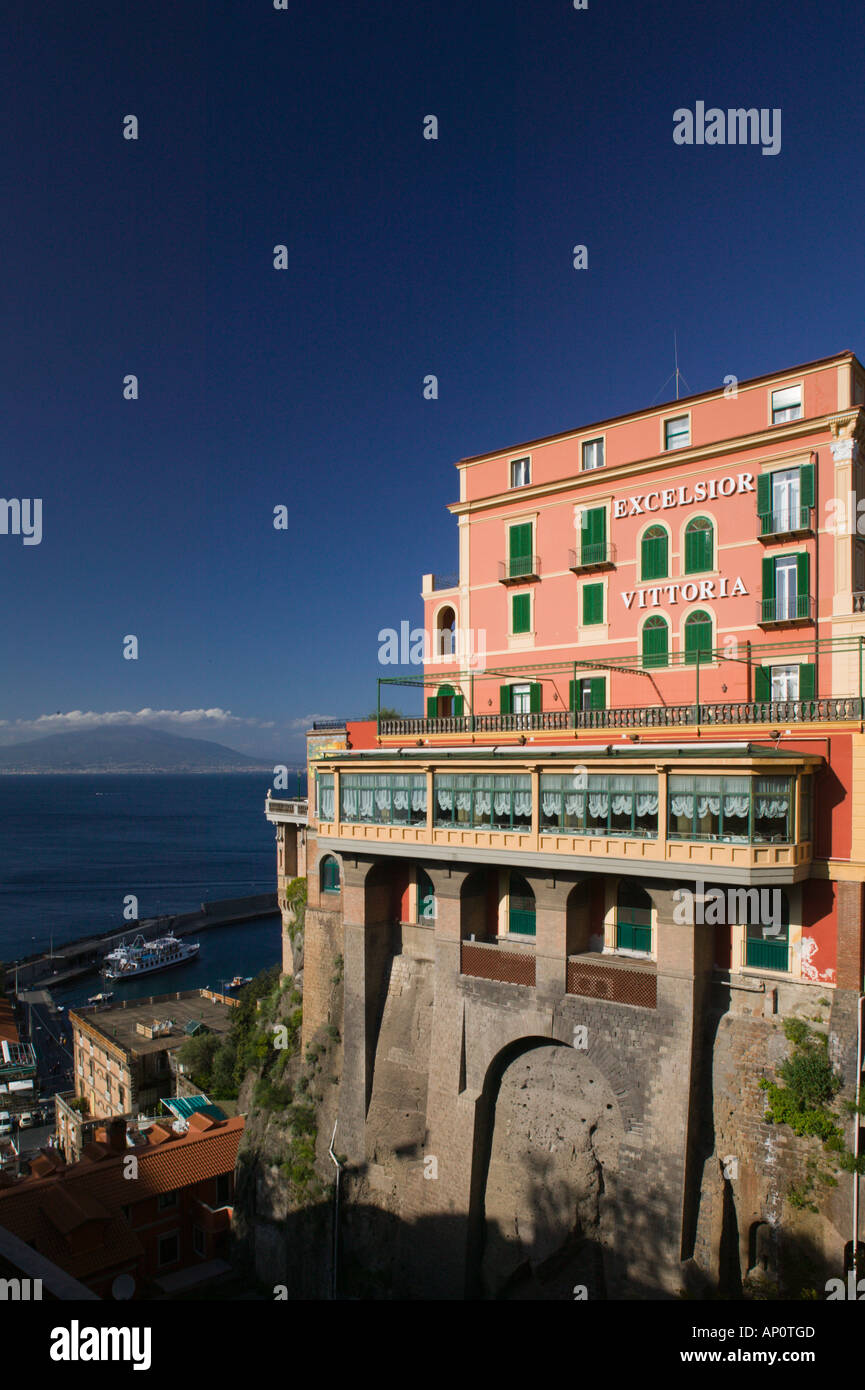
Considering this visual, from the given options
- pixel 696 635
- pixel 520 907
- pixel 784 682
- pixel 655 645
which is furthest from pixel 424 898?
pixel 784 682

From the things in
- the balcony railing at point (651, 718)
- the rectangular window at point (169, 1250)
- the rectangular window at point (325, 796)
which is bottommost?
the rectangular window at point (169, 1250)

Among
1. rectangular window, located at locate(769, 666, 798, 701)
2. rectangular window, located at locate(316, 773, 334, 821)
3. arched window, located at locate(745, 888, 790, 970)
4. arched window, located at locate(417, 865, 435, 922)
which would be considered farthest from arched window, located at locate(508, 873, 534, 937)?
rectangular window, located at locate(769, 666, 798, 701)

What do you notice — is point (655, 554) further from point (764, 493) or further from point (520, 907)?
point (520, 907)

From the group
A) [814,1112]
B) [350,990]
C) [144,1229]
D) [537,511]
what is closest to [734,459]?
[537,511]

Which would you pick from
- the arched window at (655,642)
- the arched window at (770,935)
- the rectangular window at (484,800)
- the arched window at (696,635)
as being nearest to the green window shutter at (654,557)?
the arched window at (655,642)

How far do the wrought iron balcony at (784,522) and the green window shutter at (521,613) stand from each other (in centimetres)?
778

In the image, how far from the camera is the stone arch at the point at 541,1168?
846 inches

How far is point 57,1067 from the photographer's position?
6700 centimetres

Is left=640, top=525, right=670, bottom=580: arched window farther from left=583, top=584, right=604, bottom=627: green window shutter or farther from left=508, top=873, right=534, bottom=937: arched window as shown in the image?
left=508, top=873, right=534, bottom=937: arched window

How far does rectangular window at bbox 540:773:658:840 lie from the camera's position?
19953mm

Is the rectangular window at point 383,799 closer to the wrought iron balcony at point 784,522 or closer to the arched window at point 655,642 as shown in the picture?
the arched window at point 655,642

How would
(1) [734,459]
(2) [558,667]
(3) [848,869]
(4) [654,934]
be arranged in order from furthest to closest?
(2) [558,667] → (1) [734,459] → (4) [654,934] → (3) [848,869]
